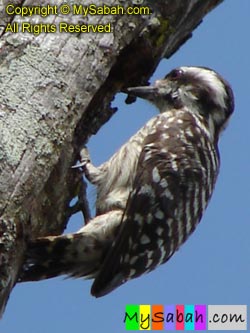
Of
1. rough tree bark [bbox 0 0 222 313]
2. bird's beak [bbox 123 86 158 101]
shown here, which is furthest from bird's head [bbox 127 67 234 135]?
rough tree bark [bbox 0 0 222 313]

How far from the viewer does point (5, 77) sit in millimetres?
3240

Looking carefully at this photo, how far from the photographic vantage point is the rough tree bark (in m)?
3.09

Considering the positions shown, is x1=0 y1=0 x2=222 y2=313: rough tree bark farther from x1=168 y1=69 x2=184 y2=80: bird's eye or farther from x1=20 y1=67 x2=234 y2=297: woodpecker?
x1=168 y1=69 x2=184 y2=80: bird's eye

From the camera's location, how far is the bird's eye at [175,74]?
15.0 feet

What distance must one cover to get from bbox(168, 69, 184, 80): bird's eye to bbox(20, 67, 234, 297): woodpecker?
242 mm

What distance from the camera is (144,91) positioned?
4.31 meters

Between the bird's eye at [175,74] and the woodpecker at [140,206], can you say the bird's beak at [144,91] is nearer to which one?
the woodpecker at [140,206]

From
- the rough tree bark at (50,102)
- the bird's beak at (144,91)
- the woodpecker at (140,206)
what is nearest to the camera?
the rough tree bark at (50,102)

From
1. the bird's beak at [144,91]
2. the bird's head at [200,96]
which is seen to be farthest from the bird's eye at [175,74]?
the bird's beak at [144,91]

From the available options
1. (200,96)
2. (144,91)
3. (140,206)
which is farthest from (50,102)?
(200,96)

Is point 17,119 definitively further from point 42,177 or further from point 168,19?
point 168,19

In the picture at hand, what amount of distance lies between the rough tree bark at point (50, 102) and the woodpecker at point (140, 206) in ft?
0.46

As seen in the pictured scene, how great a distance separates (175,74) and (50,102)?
4.67 ft

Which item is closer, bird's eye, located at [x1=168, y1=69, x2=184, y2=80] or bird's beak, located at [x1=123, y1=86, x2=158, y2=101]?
bird's beak, located at [x1=123, y1=86, x2=158, y2=101]
